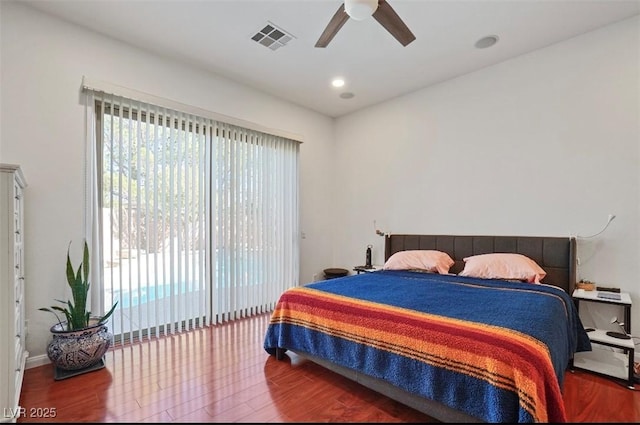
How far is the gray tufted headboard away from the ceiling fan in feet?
7.55

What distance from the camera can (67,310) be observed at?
2.44m

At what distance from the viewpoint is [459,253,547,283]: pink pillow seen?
2.87 meters

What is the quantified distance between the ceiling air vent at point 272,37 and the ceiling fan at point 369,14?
A: 635 millimetres

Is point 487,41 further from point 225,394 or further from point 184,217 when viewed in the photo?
point 225,394

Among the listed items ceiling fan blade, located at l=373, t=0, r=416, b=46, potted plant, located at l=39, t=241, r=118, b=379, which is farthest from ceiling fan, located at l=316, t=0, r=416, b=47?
potted plant, located at l=39, t=241, r=118, b=379

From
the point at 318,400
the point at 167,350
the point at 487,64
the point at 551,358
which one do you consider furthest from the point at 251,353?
the point at 487,64

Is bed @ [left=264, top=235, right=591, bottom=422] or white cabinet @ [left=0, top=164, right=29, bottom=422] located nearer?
bed @ [left=264, top=235, right=591, bottom=422]

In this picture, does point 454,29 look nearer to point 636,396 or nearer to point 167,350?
point 636,396

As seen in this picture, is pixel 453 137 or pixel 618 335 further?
pixel 453 137

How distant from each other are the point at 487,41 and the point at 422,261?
238 centimetres

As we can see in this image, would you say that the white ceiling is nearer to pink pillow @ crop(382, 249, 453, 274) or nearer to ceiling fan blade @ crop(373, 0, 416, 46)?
ceiling fan blade @ crop(373, 0, 416, 46)

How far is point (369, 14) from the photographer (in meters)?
1.98

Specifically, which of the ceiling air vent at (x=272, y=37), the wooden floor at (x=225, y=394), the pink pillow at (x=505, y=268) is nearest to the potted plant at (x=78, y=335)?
the wooden floor at (x=225, y=394)

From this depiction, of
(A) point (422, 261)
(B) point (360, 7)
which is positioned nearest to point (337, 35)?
Answer: (B) point (360, 7)
